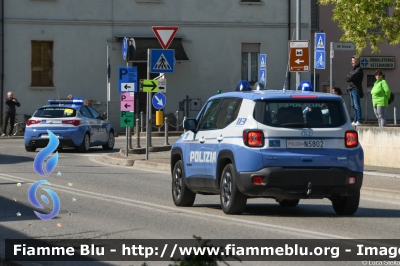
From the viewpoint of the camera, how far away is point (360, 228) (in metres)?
11.5

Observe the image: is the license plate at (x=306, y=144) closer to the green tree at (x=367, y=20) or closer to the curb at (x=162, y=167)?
the curb at (x=162, y=167)

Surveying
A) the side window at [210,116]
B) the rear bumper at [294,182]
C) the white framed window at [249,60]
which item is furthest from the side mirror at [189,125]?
the white framed window at [249,60]

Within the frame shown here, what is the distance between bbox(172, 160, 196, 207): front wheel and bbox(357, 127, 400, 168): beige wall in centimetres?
788

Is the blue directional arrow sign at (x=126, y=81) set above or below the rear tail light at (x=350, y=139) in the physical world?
above

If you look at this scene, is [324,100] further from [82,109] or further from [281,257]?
[82,109]

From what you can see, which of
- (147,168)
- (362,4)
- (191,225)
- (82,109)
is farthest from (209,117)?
(362,4)

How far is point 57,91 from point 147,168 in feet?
67.4

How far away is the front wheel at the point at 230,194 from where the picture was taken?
41.4ft

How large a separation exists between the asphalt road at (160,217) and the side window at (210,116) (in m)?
1.23

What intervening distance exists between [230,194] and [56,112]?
16805mm

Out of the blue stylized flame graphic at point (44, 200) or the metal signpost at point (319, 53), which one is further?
the metal signpost at point (319, 53)

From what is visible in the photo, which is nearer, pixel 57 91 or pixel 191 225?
pixel 191 225

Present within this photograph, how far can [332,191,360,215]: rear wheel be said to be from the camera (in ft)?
42.5

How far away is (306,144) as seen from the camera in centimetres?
1244
